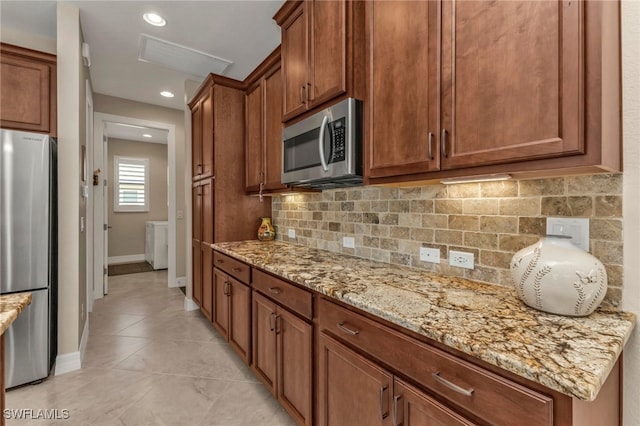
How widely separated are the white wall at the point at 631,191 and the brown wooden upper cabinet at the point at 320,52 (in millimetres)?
984

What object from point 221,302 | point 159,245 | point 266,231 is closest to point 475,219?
point 266,231

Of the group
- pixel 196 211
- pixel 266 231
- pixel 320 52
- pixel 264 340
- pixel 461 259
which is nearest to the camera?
pixel 461 259

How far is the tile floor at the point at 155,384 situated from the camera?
5.83ft

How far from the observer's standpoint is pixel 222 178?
9.42 ft

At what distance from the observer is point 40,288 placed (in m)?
2.10

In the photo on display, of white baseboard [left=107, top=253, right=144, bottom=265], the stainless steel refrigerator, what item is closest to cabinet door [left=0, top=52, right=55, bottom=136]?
the stainless steel refrigerator

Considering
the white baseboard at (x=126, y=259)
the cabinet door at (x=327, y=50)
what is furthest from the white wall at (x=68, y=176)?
the white baseboard at (x=126, y=259)

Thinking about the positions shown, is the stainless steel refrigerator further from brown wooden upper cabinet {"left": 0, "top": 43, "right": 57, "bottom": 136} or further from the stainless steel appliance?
the stainless steel appliance

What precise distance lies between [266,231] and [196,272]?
1.15 metres

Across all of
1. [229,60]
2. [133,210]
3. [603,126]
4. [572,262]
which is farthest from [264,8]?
[133,210]

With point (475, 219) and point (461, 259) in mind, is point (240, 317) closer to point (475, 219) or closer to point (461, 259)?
point (461, 259)

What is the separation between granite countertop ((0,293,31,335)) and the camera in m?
0.81

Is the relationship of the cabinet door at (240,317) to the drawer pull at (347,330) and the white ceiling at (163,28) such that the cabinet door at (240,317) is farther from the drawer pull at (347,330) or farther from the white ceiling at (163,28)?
the white ceiling at (163,28)

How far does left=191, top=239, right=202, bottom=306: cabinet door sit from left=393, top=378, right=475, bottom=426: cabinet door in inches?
109
